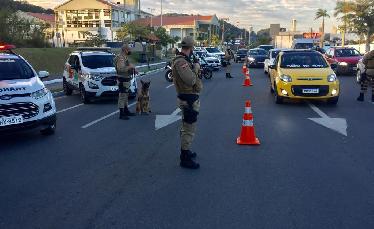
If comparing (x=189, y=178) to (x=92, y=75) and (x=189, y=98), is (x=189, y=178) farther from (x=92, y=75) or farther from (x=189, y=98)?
(x=92, y=75)

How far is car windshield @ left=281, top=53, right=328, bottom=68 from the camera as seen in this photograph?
13438 millimetres

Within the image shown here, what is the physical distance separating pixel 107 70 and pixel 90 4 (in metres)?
70.4

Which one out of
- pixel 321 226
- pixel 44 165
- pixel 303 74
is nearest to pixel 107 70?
pixel 303 74

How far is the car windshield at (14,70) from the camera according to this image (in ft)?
29.3

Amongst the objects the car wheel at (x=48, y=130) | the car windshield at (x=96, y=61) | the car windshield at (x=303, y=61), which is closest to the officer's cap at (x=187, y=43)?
the car wheel at (x=48, y=130)

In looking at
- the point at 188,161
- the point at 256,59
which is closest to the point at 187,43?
the point at 188,161

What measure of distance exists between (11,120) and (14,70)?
6.31 ft

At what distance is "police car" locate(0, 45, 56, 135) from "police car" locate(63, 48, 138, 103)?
14.9ft

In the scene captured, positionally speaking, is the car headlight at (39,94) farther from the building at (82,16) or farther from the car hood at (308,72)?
the building at (82,16)

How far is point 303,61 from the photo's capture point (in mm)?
13602

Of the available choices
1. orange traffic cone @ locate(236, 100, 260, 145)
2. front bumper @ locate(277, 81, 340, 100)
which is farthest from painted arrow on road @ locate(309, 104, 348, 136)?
orange traffic cone @ locate(236, 100, 260, 145)

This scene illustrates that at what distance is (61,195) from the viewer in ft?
17.0

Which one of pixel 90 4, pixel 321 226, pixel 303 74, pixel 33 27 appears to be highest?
pixel 90 4

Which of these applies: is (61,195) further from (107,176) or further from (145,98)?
(145,98)
